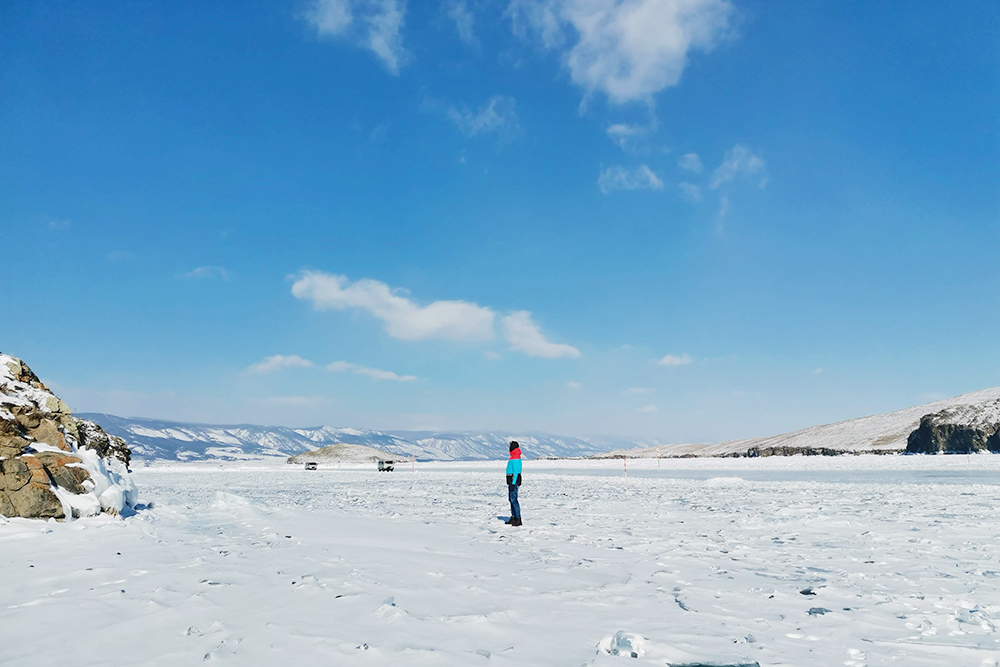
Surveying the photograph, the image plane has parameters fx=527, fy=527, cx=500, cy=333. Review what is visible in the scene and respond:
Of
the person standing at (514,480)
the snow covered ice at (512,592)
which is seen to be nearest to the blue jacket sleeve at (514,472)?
the person standing at (514,480)

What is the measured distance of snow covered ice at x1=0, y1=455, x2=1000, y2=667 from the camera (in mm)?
4043

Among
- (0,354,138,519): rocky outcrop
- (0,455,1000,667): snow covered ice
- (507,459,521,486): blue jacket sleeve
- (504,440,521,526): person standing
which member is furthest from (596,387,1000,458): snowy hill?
(0,354,138,519): rocky outcrop

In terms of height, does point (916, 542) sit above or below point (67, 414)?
below

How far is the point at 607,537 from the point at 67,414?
1331cm

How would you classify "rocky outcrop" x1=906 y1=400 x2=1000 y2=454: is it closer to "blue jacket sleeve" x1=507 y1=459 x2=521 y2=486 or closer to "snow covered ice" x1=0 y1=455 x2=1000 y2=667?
"snow covered ice" x1=0 y1=455 x2=1000 y2=667

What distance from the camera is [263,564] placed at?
23.5 feet

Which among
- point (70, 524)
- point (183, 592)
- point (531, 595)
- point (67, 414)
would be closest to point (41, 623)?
point (183, 592)

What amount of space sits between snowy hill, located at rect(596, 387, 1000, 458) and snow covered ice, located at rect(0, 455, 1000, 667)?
2734 inches

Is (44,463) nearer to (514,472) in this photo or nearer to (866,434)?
(514,472)

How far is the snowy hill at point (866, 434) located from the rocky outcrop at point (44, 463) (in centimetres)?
7478

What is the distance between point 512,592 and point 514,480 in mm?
5804

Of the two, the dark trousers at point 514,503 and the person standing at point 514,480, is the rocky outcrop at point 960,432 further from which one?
the dark trousers at point 514,503

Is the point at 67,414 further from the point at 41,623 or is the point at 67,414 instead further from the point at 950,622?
the point at 950,622

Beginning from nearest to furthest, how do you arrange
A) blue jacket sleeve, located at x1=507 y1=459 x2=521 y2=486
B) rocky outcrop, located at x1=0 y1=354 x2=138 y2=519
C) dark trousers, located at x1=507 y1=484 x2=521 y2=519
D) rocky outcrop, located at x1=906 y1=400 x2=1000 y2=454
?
rocky outcrop, located at x1=0 y1=354 x2=138 y2=519 → dark trousers, located at x1=507 y1=484 x2=521 y2=519 → blue jacket sleeve, located at x1=507 y1=459 x2=521 y2=486 → rocky outcrop, located at x1=906 y1=400 x2=1000 y2=454
